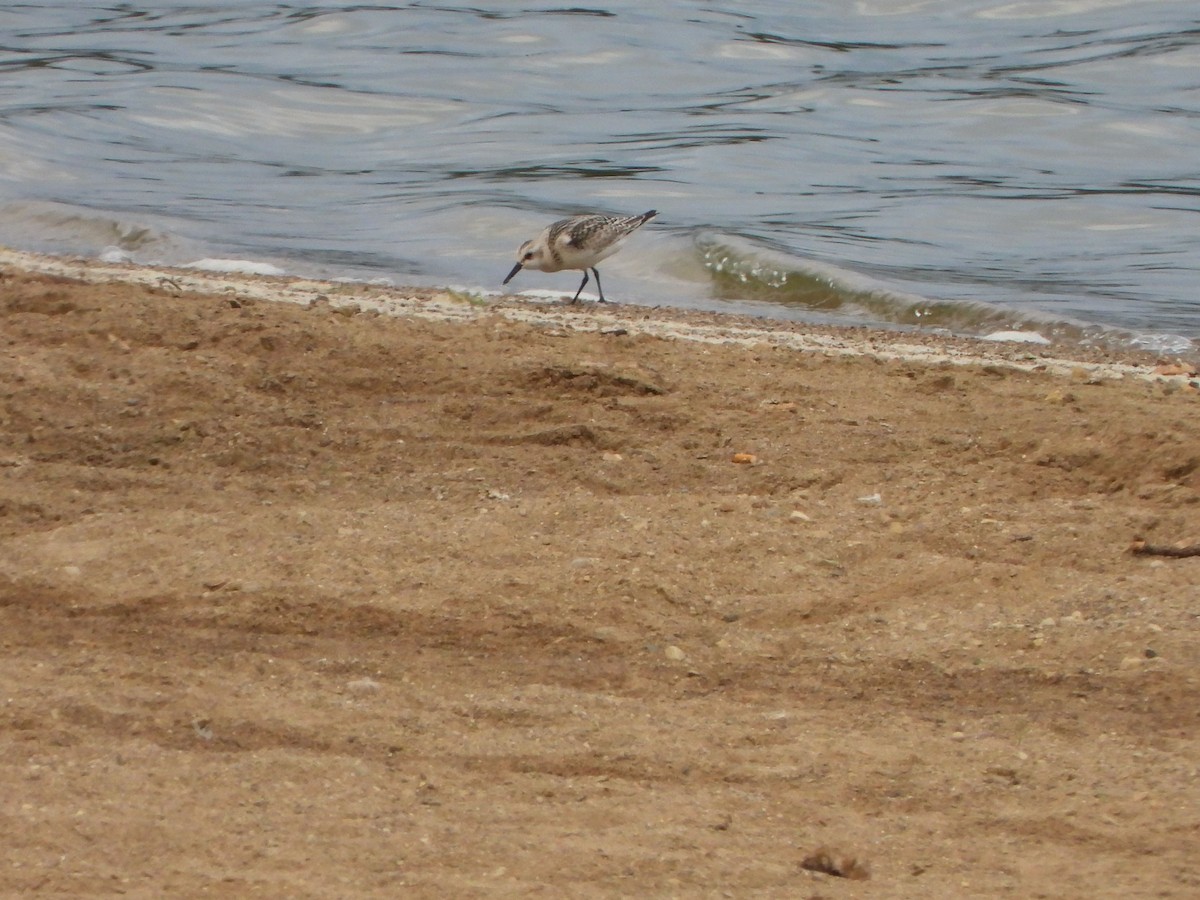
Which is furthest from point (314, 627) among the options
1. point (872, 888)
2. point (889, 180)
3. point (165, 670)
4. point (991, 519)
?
point (889, 180)

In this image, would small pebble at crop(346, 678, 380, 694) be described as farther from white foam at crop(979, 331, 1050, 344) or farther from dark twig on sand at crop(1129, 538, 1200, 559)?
white foam at crop(979, 331, 1050, 344)

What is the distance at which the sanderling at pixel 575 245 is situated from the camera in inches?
321

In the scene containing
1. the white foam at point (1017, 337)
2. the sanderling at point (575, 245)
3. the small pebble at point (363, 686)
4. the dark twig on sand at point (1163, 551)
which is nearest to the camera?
the small pebble at point (363, 686)

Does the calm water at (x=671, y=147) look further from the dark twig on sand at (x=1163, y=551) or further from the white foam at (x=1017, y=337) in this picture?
the dark twig on sand at (x=1163, y=551)

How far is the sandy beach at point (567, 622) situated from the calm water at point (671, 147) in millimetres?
3860

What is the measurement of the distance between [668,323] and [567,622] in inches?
149

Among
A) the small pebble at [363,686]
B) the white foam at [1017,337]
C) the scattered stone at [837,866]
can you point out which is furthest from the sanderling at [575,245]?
the scattered stone at [837,866]

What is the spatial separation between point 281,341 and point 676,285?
4.86 meters

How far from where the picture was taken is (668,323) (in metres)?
6.99

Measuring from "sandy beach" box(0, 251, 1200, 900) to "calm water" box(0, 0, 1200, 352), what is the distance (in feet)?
12.7

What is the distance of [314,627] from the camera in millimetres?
3283

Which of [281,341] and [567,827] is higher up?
[281,341]

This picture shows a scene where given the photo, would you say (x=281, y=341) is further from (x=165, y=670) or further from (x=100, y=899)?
(x=100, y=899)

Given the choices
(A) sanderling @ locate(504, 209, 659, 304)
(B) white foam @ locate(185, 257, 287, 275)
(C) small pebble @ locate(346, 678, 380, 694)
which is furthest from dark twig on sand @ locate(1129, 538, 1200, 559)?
(B) white foam @ locate(185, 257, 287, 275)
